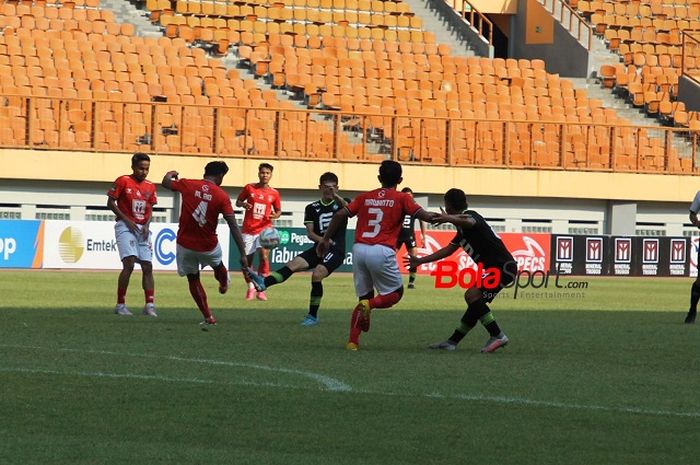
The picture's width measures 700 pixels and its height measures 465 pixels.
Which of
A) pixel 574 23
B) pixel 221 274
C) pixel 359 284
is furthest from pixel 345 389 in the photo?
pixel 574 23

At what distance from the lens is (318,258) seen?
17.6 m

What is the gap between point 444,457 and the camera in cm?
797

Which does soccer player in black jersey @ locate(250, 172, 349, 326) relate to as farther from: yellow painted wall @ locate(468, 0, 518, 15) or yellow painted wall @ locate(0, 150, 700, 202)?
yellow painted wall @ locate(468, 0, 518, 15)

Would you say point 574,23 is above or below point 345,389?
above

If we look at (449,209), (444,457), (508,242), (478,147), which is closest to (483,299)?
(449,209)

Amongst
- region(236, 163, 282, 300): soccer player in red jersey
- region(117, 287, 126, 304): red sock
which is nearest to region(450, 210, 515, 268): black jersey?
region(117, 287, 126, 304): red sock

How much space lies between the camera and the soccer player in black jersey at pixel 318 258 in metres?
17.1

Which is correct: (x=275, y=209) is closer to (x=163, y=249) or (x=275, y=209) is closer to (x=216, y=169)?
(x=216, y=169)

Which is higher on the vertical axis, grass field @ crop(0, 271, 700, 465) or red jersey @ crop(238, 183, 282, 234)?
red jersey @ crop(238, 183, 282, 234)

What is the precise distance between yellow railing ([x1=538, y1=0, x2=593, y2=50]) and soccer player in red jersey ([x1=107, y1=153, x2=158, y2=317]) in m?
29.4

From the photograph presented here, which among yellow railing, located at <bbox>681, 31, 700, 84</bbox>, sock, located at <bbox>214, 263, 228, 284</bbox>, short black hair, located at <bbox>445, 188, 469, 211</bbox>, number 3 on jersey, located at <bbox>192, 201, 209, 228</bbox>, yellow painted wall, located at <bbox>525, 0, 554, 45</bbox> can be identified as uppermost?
yellow painted wall, located at <bbox>525, 0, 554, 45</bbox>

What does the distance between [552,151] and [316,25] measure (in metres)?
9.12

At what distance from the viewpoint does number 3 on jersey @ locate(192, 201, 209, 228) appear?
52.4 ft

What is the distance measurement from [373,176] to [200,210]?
21.2 meters
